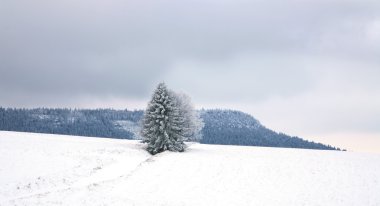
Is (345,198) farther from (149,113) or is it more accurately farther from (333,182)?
(149,113)

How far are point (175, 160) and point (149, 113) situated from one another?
12.5 meters

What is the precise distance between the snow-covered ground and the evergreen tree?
16.6 feet

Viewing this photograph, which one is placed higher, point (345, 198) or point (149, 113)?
point (149, 113)

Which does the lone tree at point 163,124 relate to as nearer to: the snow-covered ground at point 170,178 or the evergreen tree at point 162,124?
the evergreen tree at point 162,124

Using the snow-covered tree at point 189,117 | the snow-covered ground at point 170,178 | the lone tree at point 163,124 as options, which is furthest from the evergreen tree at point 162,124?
the snow-covered ground at point 170,178

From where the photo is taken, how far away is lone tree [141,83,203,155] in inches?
2522

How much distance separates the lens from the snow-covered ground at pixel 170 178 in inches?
1437

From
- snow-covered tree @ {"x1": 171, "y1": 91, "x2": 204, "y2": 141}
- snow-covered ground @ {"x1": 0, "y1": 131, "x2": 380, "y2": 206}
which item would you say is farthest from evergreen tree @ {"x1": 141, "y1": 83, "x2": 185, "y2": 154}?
snow-covered ground @ {"x1": 0, "y1": 131, "x2": 380, "y2": 206}

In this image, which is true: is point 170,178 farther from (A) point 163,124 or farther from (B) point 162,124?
(A) point 163,124

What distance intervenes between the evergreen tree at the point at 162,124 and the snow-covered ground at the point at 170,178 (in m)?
5.07

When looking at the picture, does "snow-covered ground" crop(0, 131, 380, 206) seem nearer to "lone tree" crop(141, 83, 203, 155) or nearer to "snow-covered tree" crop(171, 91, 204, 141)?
"lone tree" crop(141, 83, 203, 155)

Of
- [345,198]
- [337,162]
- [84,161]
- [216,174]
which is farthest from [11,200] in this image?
[337,162]

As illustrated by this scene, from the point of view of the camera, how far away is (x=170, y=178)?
4606 centimetres

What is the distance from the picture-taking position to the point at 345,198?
39.9 meters
